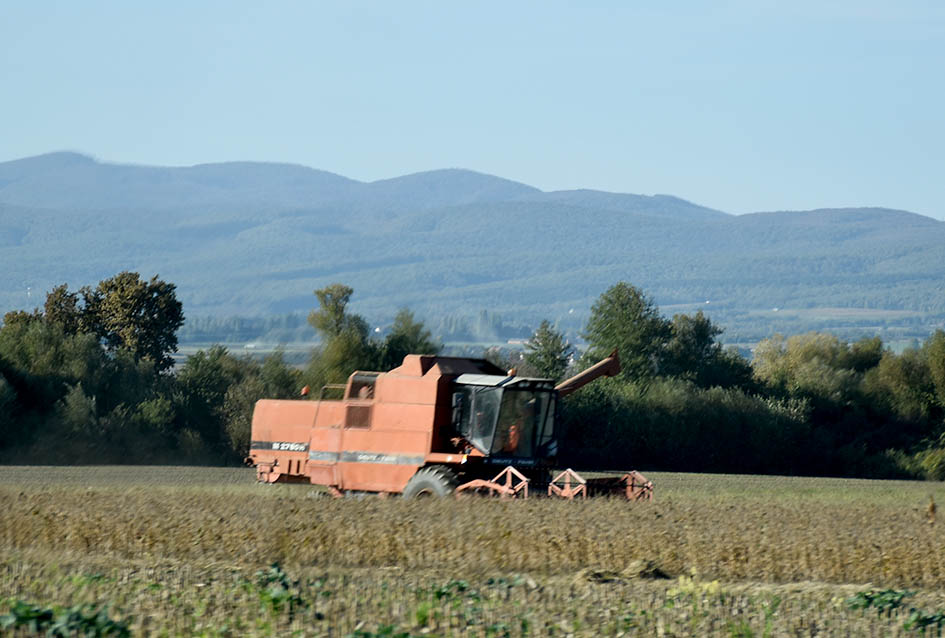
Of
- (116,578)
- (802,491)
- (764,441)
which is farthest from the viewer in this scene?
(764,441)

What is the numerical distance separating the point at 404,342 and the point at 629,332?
18.0m

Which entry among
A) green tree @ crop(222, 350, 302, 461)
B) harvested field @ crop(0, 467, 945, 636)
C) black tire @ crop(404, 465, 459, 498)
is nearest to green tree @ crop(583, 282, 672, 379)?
green tree @ crop(222, 350, 302, 461)

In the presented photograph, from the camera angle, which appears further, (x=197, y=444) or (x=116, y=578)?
(x=197, y=444)

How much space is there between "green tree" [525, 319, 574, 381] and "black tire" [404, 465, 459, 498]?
36162mm

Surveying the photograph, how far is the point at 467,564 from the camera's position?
51.2 feet

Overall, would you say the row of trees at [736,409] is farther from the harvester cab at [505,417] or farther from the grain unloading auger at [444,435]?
the harvester cab at [505,417]

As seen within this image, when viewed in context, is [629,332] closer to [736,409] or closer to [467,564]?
[736,409]

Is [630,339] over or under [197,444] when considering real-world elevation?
over

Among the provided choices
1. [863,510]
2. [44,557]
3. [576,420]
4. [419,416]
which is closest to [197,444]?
[576,420]

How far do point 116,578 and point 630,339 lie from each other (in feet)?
160

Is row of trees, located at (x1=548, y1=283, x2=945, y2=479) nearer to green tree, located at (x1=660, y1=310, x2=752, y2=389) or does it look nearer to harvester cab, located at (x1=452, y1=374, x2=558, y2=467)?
green tree, located at (x1=660, y1=310, x2=752, y2=389)

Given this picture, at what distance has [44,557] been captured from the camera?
14.9 m

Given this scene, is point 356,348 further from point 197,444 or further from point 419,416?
point 419,416

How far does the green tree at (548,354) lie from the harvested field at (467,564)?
118 feet
